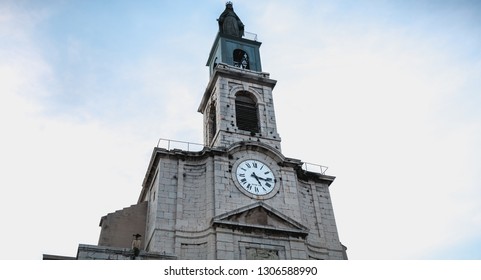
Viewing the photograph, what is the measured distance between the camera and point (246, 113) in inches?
1081

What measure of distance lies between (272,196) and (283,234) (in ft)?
Result: 6.71

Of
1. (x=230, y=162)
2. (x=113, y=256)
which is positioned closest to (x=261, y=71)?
(x=230, y=162)

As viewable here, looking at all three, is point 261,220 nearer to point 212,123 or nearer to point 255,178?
point 255,178

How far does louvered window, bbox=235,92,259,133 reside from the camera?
26875 millimetres

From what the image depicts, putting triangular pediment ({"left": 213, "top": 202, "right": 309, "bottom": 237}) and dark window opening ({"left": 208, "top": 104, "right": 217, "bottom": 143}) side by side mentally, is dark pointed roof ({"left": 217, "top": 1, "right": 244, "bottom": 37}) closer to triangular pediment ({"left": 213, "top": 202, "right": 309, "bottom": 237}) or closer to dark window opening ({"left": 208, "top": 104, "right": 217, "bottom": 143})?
dark window opening ({"left": 208, "top": 104, "right": 217, "bottom": 143})

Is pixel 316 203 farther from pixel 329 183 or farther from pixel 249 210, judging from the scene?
pixel 249 210

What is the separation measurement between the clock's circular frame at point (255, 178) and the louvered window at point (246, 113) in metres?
2.81

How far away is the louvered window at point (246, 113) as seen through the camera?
26875mm

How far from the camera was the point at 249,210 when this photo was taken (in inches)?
878

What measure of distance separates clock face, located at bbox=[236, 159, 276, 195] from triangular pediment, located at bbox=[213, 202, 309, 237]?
111 centimetres

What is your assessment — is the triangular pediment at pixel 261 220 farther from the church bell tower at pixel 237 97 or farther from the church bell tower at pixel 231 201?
the church bell tower at pixel 237 97

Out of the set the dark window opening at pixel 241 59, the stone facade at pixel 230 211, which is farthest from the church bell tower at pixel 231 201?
the dark window opening at pixel 241 59

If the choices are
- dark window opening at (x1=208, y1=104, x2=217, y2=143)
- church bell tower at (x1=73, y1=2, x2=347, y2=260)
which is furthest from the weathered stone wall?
dark window opening at (x1=208, y1=104, x2=217, y2=143)

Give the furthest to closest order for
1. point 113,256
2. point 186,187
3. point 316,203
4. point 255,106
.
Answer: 1. point 255,106
2. point 316,203
3. point 186,187
4. point 113,256
